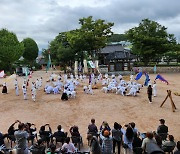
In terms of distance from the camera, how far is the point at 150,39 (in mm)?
47406

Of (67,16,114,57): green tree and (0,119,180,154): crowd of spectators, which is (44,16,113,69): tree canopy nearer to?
(67,16,114,57): green tree

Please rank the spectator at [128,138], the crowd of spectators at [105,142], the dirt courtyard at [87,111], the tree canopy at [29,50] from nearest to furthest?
the crowd of spectators at [105,142], the spectator at [128,138], the dirt courtyard at [87,111], the tree canopy at [29,50]

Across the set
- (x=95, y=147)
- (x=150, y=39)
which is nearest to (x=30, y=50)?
(x=150, y=39)

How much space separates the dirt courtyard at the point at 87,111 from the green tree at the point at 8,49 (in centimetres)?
2815

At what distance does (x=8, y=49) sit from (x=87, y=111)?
37.0 m

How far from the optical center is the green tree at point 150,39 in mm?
48000

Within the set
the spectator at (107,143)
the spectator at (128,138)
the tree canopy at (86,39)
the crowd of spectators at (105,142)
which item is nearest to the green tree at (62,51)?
the tree canopy at (86,39)

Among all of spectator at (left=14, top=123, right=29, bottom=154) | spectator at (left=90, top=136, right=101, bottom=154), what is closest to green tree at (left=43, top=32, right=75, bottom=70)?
spectator at (left=14, top=123, right=29, bottom=154)

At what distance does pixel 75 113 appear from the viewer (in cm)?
1850

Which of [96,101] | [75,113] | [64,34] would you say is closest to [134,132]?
Answer: [75,113]

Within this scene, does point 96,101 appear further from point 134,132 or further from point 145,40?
point 145,40

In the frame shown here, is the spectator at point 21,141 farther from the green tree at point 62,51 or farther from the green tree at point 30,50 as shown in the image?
the green tree at point 30,50

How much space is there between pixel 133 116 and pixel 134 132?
736 cm

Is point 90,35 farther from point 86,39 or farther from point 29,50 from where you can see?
point 29,50
